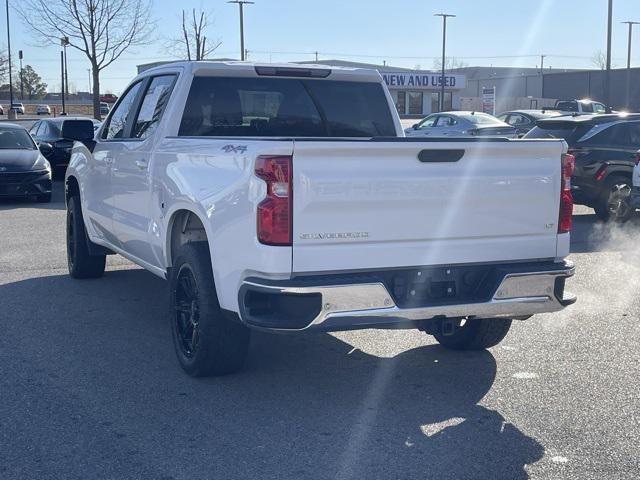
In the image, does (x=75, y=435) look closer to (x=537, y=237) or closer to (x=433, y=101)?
(x=537, y=237)

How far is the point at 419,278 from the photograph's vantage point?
5094mm

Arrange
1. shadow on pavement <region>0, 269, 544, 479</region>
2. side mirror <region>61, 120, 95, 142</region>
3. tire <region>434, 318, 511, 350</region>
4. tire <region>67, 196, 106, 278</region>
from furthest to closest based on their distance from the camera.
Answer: tire <region>67, 196, 106, 278</region> → side mirror <region>61, 120, 95, 142</region> → tire <region>434, 318, 511, 350</region> → shadow on pavement <region>0, 269, 544, 479</region>

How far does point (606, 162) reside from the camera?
13828 millimetres

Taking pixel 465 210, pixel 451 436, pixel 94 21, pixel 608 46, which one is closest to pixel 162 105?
pixel 465 210

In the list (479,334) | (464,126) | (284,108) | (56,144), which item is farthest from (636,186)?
(464,126)

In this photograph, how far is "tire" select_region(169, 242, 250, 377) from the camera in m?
5.49

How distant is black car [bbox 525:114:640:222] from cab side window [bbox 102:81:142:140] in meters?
8.37

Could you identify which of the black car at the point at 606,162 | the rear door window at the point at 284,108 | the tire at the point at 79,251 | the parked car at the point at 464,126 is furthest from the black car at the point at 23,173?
the parked car at the point at 464,126

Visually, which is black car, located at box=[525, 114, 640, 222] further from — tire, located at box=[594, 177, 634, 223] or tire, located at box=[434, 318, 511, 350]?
tire, located at box=[434, 318, 511, 350]

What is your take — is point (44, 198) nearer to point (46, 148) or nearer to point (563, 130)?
point (46, 148)

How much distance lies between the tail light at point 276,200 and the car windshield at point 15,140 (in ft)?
45.1

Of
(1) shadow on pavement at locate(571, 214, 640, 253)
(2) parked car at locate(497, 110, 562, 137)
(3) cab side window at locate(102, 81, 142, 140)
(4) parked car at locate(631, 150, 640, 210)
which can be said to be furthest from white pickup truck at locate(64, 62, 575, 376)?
(2) parked car at locate(497, 110, 562, 137)

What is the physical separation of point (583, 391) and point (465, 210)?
148 centimetres

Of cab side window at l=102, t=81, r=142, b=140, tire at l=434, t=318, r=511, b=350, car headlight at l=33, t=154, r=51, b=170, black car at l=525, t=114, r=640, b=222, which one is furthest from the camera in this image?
car headlight at l=33, t=154, r=51, b=170
